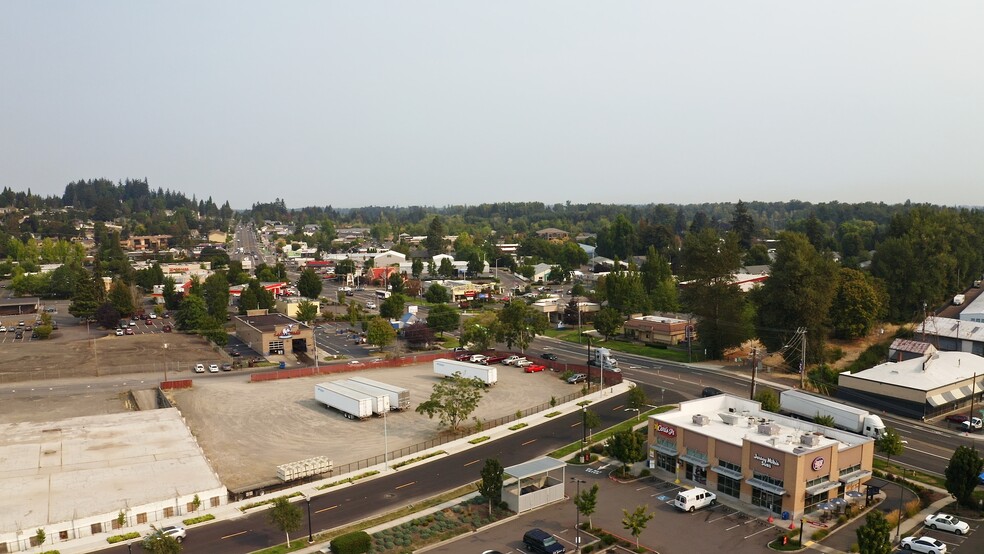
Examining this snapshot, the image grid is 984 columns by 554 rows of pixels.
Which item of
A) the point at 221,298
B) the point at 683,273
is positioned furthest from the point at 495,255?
the point at 683,273

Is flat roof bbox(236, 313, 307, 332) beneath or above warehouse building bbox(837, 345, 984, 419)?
beneath


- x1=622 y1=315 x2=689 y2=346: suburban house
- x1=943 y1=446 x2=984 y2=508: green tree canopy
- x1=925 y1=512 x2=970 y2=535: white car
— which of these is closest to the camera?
x1=925 y1=512 x2=970 y2=535: white car

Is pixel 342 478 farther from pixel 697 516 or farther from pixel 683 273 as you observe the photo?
pixel 683 273

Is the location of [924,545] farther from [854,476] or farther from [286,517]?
[286,517]

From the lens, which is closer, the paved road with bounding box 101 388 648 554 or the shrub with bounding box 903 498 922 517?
the paved road with bounding box 101 388 648 554

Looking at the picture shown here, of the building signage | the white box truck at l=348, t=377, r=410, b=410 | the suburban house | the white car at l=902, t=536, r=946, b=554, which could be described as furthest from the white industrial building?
the suburban house

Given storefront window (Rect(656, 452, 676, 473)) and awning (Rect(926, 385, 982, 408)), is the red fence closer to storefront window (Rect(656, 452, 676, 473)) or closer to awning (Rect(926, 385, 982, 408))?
storefront window (Rect(656, 452, 676, 473))

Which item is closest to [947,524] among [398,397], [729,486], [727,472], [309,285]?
[729,486]
